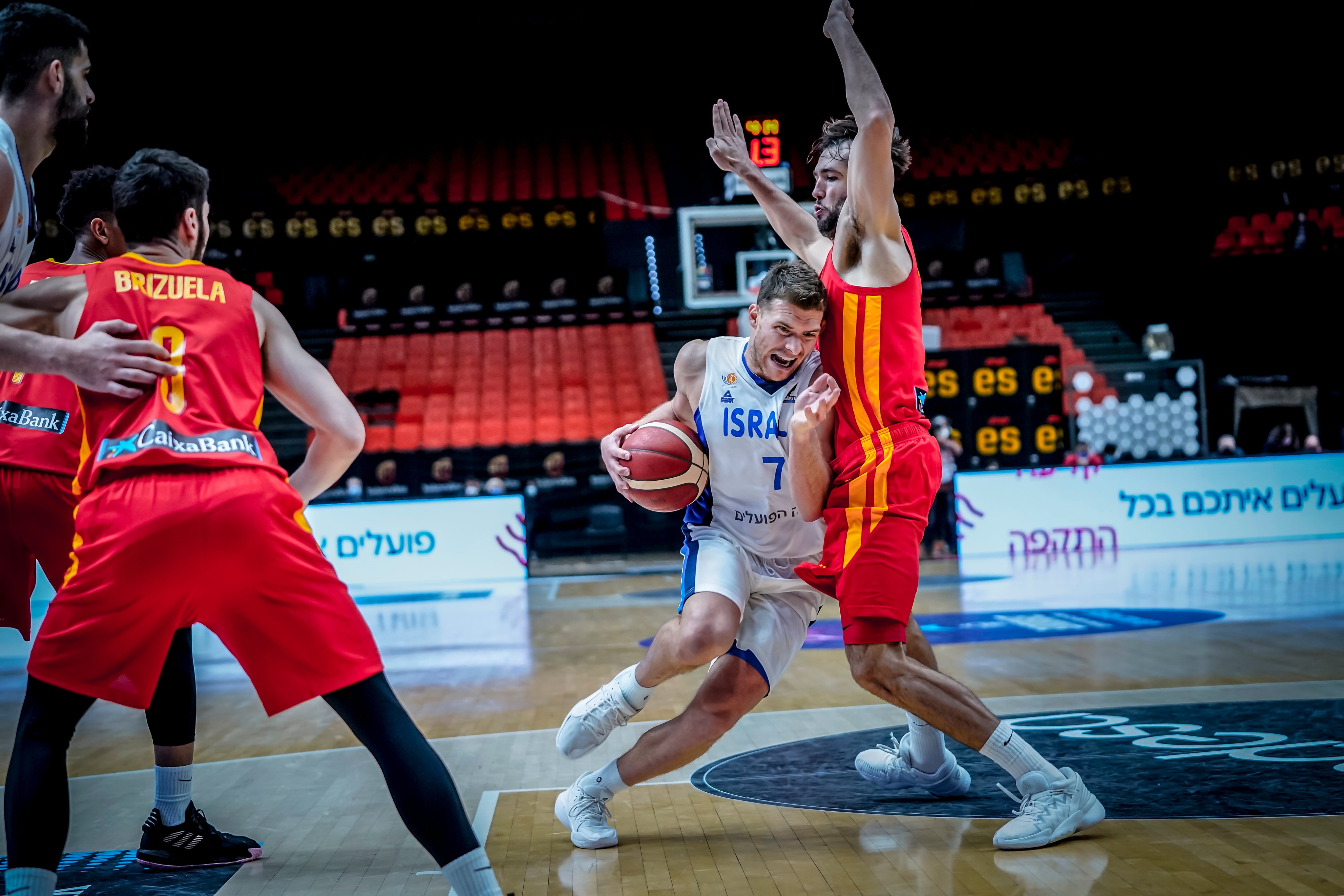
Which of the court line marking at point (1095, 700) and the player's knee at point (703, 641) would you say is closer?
the player's knee at point (703, 641)

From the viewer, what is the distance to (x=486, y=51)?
21.6 metres

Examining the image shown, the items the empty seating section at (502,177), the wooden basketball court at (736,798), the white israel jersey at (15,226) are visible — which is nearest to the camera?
the white israel jersey at (15,226)

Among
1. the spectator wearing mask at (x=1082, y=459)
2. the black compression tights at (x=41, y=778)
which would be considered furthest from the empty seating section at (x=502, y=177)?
the black compression tights at (x=41, y=778)

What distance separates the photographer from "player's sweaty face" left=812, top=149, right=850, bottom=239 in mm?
3283

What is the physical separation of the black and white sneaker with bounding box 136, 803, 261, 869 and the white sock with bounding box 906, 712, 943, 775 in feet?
6.18

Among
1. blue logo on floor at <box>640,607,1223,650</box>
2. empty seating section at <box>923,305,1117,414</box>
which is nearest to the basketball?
blue logo on floor at <box>640,607,1223,650</box>

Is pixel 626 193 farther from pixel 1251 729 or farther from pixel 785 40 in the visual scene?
pixel 1251 729

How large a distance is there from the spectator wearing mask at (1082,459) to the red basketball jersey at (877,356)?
9.15 meters

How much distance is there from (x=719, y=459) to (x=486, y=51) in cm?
2018

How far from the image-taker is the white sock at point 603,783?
3.11 metres

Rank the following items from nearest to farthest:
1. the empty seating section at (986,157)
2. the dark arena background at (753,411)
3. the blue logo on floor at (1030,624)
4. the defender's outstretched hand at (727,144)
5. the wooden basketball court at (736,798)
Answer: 1. the wooden basketball court at (736,798)
2. the dark arena background at (753,411)
3. the defender's outstretched hand at (727,144)
4. the blue logo on floor at (1030,624)
5. the empty seating section at (986,157)

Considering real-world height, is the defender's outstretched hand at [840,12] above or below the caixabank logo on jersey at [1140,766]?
above

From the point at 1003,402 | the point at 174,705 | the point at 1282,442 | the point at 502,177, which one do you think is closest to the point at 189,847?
the point at 174,705

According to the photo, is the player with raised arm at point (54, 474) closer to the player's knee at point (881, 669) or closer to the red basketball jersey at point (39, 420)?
the red basketball jersey at point (39, 420)
